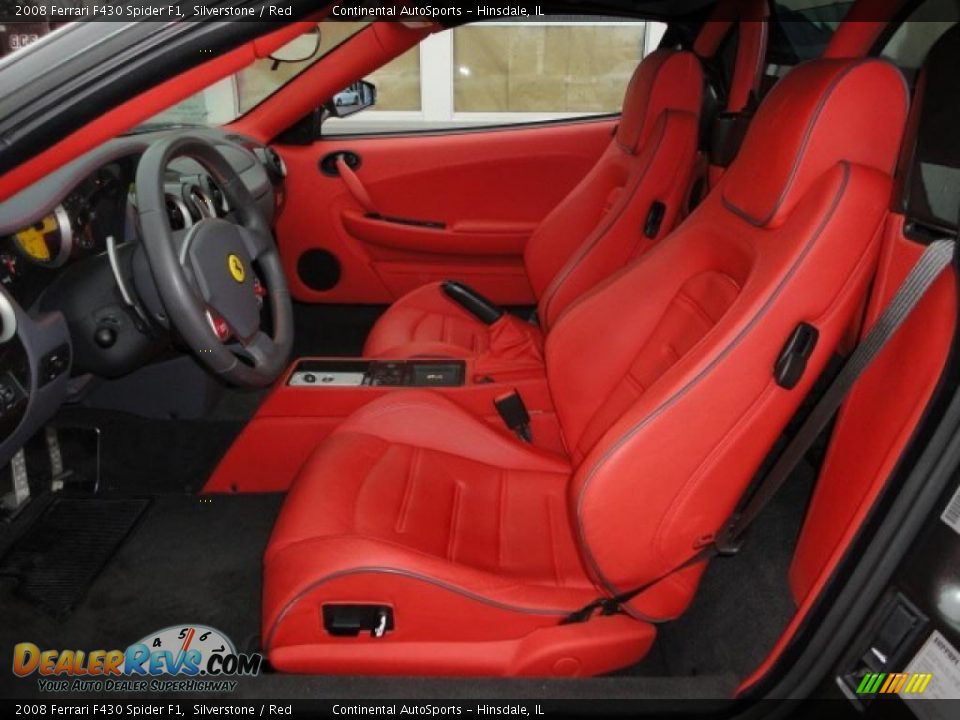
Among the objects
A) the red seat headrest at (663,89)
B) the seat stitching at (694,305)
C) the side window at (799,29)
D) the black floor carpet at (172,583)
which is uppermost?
the side window at (799,29)

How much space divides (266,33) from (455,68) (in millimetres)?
4222

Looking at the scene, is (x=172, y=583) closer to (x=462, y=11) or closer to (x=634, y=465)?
(x=634, y=465)

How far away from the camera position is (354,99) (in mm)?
2504

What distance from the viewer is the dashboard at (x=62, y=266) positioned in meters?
1.23

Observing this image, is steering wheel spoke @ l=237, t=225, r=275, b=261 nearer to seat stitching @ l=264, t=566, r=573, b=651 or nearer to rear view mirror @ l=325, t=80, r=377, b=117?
seat stitching @ l=264, t=566, r=573, b=651

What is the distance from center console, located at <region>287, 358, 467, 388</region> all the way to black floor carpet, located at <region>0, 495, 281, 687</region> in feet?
1.26

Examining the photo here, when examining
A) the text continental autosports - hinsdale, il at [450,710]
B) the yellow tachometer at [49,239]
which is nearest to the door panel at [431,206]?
the yellow tachometer at [49,239]

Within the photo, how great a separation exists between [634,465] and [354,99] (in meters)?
1.89

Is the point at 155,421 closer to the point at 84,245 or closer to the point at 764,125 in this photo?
the point at 84,245

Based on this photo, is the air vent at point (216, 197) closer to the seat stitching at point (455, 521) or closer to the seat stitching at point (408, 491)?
the seat stitching at point (408, 491)

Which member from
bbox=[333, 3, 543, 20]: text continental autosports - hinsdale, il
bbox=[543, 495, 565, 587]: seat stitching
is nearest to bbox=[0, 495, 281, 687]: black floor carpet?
bbox=[543, 495, 565, 587]: seat stitching

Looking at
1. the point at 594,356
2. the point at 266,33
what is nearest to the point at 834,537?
the point at 594,356

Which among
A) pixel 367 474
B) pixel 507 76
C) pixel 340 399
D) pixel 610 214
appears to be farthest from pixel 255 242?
pixel 507 76

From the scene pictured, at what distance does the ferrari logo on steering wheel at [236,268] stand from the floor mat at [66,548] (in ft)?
2.73
